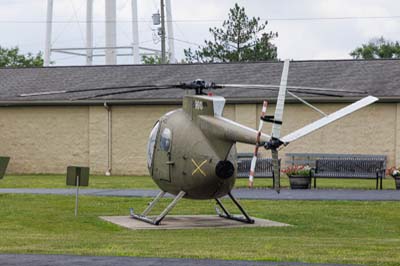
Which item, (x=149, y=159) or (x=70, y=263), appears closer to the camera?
(x=70, y=263)

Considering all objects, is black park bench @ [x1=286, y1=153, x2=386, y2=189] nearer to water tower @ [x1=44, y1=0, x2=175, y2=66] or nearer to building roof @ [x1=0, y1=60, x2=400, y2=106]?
building roof @ [x1=0, y1=60, x2=400, y2=106]

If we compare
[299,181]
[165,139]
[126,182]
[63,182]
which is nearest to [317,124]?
[165,139]

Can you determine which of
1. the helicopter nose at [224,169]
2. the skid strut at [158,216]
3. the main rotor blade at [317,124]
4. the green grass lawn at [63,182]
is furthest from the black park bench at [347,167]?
the main rotor blade at [317,124]

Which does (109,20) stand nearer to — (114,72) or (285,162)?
(114,72)

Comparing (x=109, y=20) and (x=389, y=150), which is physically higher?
(x=109, y=20)

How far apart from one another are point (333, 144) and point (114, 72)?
1196cm

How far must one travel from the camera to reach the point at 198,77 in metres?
43.2

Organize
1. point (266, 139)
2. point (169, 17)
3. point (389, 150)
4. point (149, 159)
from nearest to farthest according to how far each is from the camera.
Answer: point (266, 139) < point (149, 159) < point (389, 150) < point (169, 17)

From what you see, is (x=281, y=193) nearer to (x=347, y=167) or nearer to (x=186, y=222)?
(x=347, y=167)

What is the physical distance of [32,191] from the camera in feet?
101

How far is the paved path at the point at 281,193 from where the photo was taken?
28.0 meters

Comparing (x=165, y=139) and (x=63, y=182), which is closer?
(x=165, y=139)

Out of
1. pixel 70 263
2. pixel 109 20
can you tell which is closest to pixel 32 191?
pixel 70 263

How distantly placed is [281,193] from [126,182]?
26.6 ft
